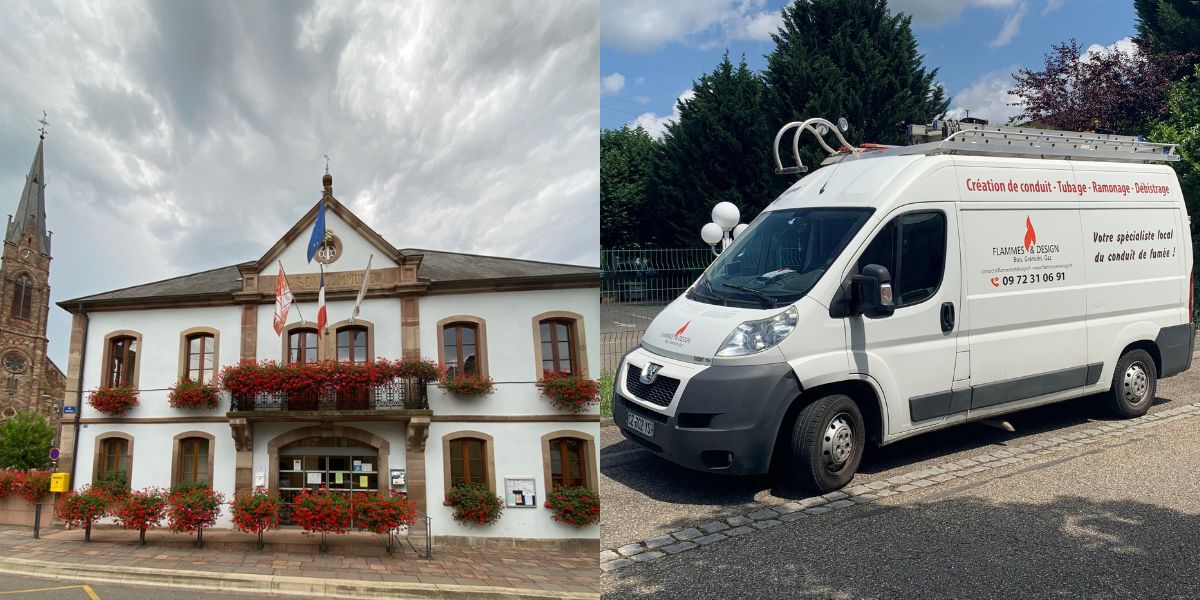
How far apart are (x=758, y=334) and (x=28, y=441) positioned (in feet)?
12.3

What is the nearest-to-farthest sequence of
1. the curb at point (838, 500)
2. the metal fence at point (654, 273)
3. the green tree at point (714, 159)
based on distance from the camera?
1. the curb at point (838, 500)
2. the metal fence at point (654, 273)
3. the green tree at point (714, 159)

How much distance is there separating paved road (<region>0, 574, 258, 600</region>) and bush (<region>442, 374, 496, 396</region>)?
57 centimetres

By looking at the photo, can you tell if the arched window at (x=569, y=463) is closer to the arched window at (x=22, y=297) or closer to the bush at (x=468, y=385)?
the bush at (x=468, y=385)

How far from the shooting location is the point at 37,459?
1.73 meters

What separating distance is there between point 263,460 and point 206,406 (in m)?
0.17

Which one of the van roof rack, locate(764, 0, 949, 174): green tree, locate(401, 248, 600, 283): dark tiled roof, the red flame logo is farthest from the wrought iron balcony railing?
locate(764, 0, 949, 174): green tree

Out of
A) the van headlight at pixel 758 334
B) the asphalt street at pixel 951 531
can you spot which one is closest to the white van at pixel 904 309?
the van headlight at pixel 758 334

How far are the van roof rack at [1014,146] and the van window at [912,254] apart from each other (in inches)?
23.0

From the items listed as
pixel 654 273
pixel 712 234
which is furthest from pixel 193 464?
pixel 712 234

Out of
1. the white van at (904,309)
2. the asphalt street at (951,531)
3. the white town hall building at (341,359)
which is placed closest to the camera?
the white town hall building at (341,359)

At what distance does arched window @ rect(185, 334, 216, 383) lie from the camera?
169 centimetres

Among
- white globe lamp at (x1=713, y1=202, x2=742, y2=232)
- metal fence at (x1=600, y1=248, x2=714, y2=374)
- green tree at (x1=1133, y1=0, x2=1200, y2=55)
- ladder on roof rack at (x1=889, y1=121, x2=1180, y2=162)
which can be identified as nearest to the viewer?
ladder on roof rack at (x1=889, y1=121, x2=1180, y2=162)

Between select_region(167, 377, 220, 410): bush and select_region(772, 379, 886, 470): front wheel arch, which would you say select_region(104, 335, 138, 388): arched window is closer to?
select_region(167, 377, 220, 410): bush

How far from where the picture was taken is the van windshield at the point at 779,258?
5.10m
